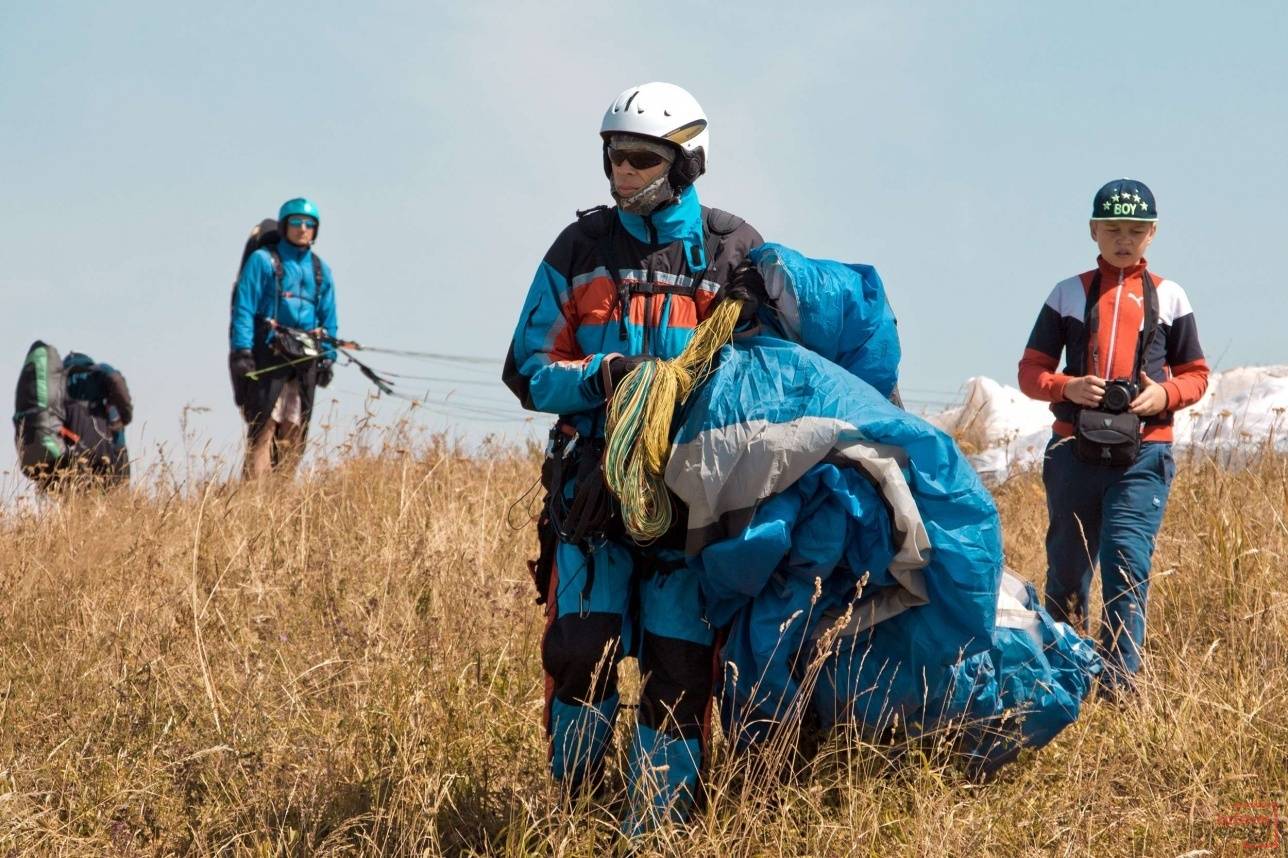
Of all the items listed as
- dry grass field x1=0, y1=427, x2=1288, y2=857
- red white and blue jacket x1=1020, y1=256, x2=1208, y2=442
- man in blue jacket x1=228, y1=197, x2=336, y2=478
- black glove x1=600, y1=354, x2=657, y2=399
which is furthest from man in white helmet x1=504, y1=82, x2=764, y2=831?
man in blue jacket x1=228, y1=197, x2=336, y2=478

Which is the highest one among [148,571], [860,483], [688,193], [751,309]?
[688,193]

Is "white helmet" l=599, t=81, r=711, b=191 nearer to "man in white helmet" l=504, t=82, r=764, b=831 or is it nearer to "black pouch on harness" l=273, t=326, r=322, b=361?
"man in white helmet" l=504, t=82, r=764, b=831

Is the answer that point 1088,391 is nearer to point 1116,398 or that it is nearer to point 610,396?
point 1116,398

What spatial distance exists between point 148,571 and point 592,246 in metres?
2.82

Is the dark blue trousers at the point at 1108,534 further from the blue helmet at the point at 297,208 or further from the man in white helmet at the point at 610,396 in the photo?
the blue helmet at the point at 297,208

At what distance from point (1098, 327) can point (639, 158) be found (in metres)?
2.26

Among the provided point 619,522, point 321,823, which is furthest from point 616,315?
point 321,823

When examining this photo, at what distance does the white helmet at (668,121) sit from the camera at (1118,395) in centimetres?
203

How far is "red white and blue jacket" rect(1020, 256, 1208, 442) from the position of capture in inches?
213

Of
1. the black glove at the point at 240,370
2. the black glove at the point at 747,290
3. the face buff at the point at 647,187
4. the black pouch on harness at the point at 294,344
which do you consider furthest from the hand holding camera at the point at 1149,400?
the black glove at the point at 240,370

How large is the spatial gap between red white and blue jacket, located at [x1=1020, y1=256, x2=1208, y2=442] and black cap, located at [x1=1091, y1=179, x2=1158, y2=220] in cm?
21

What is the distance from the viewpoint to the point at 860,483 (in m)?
3.54

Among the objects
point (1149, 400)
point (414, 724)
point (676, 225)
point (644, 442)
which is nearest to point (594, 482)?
point (644, 442)

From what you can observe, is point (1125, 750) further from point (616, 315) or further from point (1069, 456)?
point (616, 315)
